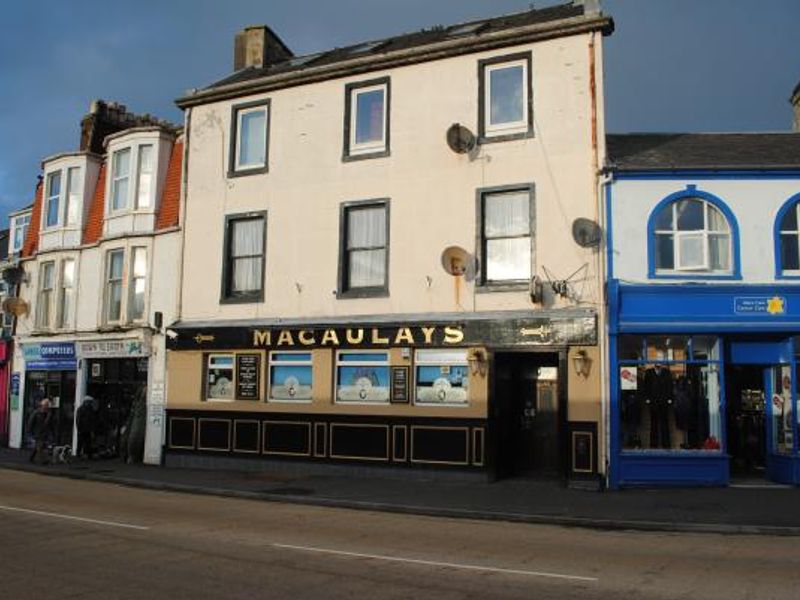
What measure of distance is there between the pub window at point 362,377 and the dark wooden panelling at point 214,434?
330cm

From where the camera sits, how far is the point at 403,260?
18.0 m

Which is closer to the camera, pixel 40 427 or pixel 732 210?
pixel 732 210

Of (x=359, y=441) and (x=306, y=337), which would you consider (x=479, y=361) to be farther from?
(x=306, y=337)

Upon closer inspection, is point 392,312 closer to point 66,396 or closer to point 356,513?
point 356,513

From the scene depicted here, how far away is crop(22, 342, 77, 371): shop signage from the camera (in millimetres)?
23688

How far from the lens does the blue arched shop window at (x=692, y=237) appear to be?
51.6 ft

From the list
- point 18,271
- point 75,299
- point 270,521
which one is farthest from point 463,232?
point 18,271

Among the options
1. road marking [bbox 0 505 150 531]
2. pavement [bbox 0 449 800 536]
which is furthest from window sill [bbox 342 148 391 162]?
road marking [bbox 0 505 150 531]

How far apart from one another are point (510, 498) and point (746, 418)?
652 centimetres

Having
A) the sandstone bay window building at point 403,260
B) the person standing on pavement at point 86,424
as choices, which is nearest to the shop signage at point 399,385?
the sandstone bay window building at point 403,260

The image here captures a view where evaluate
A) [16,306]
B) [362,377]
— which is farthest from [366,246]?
[16,306]

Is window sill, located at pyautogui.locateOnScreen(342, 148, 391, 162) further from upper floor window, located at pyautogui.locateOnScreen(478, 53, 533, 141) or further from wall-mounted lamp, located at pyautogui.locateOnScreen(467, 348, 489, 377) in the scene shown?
wall-mounted lamp, located at pyautogui.locateOnScreen(467, 348, 489, 377)

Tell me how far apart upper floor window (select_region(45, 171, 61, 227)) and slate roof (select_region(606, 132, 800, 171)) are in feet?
57.1

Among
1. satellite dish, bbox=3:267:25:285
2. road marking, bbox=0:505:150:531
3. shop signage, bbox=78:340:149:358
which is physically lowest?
road marking, bbox=0:505:150:531
